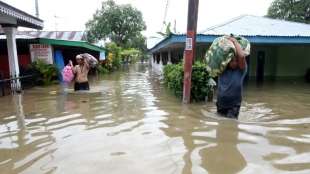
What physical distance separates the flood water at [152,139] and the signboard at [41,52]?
7.44 meters

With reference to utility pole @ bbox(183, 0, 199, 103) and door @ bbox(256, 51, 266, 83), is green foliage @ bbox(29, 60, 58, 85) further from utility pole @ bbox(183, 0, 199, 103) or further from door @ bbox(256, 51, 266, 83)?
door @ bbox(256, 51, 266, 83)

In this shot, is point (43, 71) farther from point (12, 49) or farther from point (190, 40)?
point (190, 40)

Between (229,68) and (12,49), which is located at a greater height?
(12,49)

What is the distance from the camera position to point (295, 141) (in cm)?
555

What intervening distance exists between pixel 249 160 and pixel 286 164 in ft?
1.55

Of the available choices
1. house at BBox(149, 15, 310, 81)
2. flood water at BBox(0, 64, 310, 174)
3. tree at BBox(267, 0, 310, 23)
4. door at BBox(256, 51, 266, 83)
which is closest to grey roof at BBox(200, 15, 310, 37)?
house at BBox(149, 15, 310, 81)

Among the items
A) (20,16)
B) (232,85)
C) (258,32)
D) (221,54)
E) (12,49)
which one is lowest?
(232,85)

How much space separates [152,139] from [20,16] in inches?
320

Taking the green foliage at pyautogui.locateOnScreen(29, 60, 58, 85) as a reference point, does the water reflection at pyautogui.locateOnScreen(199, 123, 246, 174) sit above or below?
below

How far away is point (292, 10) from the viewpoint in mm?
35344

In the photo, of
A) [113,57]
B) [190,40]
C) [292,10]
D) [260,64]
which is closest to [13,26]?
[190,40]

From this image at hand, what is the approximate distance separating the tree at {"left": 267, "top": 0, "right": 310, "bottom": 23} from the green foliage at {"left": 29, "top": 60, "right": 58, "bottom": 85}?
27.6 metres

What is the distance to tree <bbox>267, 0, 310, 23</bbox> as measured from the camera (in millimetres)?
Result: 34500

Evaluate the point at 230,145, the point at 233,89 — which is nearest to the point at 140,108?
the point at 233,89
